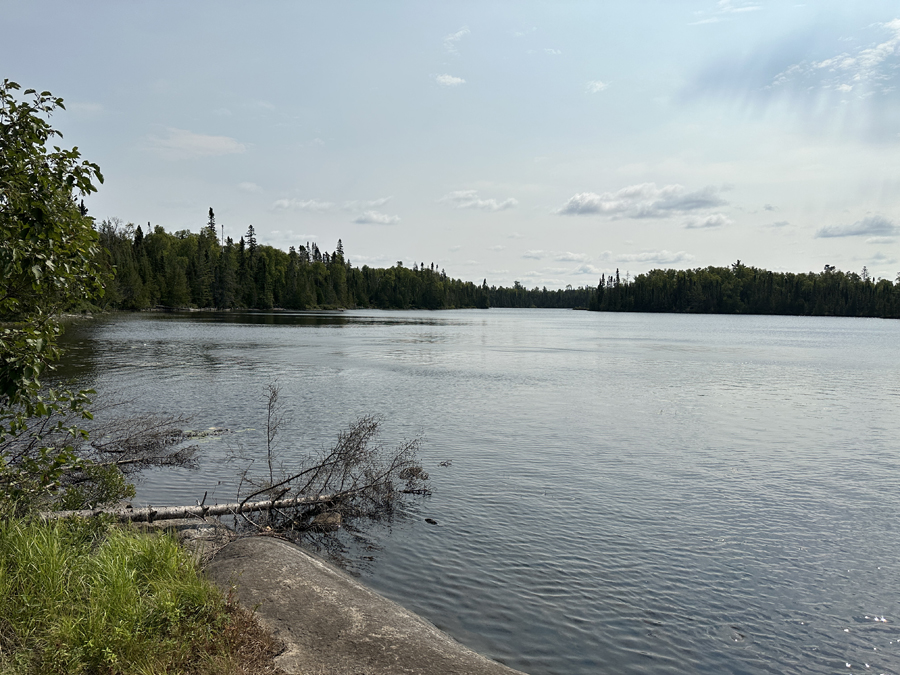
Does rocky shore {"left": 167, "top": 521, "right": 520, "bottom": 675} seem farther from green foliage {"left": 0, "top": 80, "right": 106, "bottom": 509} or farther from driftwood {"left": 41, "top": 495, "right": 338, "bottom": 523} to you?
green foliage {"left": 0, "top": 80, "right": 106, "bottom": 509}

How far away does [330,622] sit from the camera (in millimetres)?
6914

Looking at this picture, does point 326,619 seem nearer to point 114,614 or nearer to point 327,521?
point 114,614

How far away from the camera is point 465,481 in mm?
14734

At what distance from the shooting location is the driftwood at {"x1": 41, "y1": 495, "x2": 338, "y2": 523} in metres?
9.15

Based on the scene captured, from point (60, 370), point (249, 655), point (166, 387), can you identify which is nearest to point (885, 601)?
point (249, 655)

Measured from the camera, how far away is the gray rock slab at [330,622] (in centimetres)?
620

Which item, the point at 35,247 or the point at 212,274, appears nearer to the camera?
the point at 35,247

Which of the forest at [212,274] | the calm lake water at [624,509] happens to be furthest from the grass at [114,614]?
the forest at [212,274]

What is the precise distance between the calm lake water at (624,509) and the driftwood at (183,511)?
1906 mm

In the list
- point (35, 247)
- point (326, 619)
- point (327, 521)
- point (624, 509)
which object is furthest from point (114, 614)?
point (624, 509)

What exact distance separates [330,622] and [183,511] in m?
4.64

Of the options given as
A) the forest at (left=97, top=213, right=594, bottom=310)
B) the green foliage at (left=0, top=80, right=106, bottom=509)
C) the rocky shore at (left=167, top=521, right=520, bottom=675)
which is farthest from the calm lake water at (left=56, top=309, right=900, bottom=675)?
the forest at (left=97, top=213, right=594, bottom=310)

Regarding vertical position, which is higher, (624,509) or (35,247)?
(35,247)

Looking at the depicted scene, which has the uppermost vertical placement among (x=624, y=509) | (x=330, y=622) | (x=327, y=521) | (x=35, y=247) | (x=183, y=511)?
(x=35, y=247)
